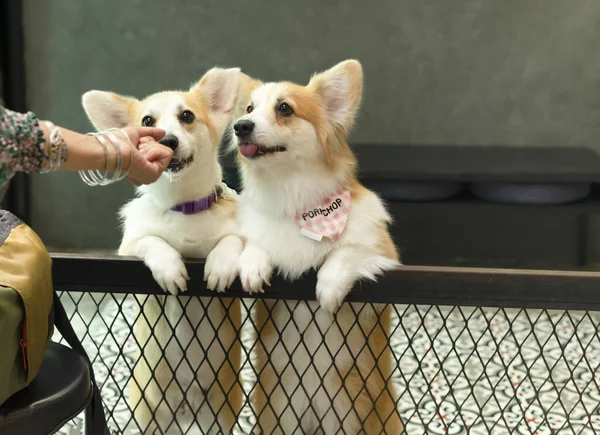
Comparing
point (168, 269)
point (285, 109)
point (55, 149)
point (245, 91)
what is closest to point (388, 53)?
point (245, 91)

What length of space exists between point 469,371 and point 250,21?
5.51 ft

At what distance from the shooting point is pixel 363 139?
2602 mm

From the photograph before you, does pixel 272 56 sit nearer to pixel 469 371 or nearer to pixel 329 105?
pixel 329 105

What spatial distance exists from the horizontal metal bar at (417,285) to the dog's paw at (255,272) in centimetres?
2

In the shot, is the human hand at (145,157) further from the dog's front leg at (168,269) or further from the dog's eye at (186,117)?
the dog's eye at (186,117)

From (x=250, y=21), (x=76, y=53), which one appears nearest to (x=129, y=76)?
(x=76, y=53)

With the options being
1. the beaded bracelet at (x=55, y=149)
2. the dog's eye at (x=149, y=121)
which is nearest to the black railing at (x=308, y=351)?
the beaded bracelet at (x=55, y=149)

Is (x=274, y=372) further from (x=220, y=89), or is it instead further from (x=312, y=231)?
(x=220, y=89)

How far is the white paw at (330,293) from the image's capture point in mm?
969

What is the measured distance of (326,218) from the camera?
1.20 meters

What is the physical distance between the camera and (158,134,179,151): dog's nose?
1169 mm

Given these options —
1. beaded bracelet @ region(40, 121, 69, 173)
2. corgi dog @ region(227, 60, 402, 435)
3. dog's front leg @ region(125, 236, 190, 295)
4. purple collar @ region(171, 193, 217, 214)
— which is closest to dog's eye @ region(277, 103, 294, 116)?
corgi dog @ region(227, 60, 402, 435)

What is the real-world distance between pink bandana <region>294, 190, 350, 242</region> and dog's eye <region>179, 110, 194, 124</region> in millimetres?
323

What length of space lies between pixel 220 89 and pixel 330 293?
2.07 ft
